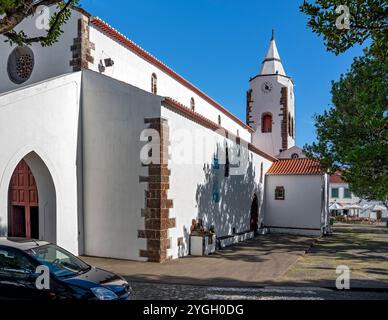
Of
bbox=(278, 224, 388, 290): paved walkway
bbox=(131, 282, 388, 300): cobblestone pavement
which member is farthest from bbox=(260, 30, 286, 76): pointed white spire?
bbox=(131, 282, 388, 300): cobblestone pavement

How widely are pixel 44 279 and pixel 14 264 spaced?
0.68 m

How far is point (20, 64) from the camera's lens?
1441 cm

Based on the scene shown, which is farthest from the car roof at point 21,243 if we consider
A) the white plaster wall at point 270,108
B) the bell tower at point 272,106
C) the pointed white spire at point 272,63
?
the pointed white spire at point 272,63

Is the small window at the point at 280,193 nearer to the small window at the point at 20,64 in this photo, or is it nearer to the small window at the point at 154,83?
the small window at the point at 154,83

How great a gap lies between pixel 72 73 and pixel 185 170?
17.2ft

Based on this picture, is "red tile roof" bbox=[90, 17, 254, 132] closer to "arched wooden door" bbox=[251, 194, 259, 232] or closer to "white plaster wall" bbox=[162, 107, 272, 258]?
"white plaster wall" bbox=[162, 107, 272, 258]

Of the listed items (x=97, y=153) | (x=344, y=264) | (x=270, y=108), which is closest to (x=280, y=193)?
(x=270, y=108)

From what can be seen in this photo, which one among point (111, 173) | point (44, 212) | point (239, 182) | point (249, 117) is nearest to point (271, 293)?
point (111, 173)

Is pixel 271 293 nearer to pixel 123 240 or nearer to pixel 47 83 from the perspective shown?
pixel 123 240

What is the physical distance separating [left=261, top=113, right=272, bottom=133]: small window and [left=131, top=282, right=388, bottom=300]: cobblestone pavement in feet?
74.7

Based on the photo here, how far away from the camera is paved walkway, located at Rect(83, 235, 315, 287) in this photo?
374 inches

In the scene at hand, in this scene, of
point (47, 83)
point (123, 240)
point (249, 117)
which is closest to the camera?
point (47, 83)

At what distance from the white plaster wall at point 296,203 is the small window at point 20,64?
1649 centimetres

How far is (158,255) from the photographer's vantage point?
11.5 meters
